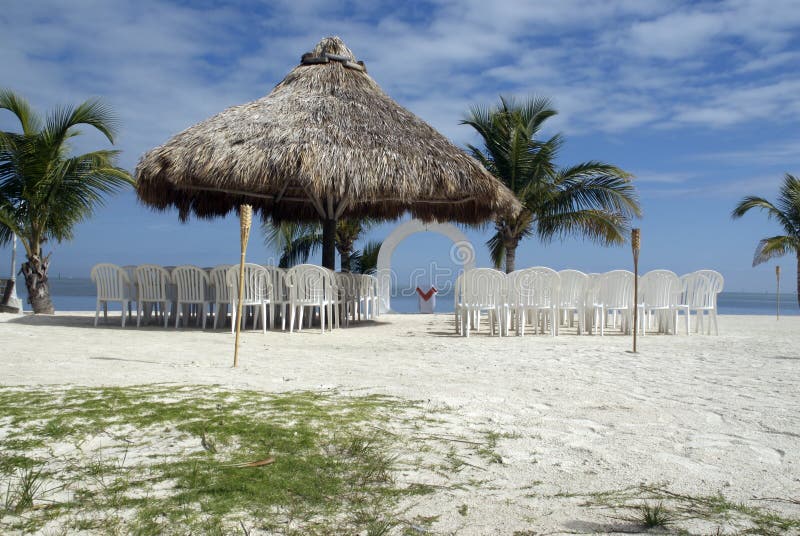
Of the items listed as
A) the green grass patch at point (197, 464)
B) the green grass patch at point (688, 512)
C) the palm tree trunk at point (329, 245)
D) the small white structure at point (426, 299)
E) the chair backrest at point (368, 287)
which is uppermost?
the palm tree trunk at point (329, 245)

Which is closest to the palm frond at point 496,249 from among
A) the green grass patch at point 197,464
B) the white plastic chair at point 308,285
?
the white plastic chair at point 308,285

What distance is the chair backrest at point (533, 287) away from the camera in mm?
8625

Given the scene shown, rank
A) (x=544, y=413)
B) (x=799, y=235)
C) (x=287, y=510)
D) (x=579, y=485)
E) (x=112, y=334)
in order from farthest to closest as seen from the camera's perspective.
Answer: (x=799, y=235) < (x=112, y=334) < (x=544, y=413) < (x=579, y=485) < (x=287, y=510)

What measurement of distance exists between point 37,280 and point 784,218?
62.0 feet

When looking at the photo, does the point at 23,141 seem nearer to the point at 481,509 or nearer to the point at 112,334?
the point at 112,334

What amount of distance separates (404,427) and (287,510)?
3.86 ft

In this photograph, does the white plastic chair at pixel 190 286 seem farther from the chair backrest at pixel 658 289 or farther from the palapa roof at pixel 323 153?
the chair backrest at pixel 658 289

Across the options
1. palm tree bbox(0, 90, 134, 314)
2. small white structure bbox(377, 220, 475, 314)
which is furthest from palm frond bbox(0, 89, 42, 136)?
small white structure bbox(377, 220, 475, 314)

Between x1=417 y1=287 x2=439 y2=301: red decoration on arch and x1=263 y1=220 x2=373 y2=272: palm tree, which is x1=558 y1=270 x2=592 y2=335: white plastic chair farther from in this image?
x1=263 y1=220 x2=373 y2=272: palm tree

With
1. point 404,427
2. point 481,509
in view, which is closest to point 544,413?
point 404,427

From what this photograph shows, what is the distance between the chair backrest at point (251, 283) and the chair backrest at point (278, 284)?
0.42 feet

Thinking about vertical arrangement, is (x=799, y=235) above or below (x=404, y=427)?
above

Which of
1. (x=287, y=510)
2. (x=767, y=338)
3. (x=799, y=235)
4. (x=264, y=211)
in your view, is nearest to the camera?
(x=287, y=510)

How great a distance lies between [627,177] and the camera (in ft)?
46.8
